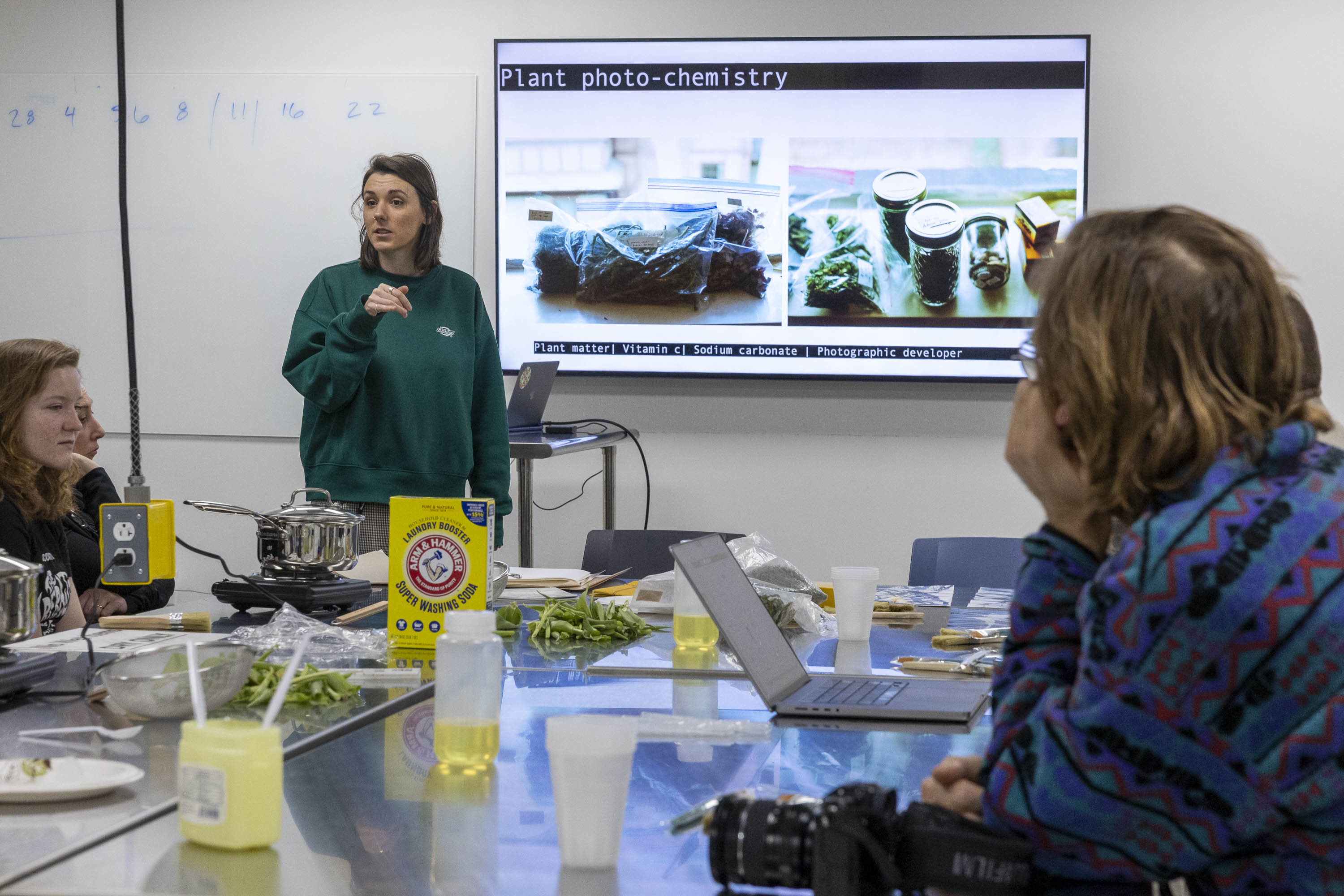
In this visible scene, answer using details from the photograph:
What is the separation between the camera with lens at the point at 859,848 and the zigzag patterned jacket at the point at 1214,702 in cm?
4

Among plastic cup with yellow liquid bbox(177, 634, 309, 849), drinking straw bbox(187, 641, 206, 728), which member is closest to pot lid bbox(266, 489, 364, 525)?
drinking straw bbox(187, 641, 206, 728)

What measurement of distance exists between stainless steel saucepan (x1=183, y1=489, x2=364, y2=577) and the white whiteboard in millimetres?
2091

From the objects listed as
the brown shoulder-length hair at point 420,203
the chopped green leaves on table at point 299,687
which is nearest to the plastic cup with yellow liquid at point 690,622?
the chopped green leaves on table at point 299,687

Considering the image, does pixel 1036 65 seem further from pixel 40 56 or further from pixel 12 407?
pixel 40 56

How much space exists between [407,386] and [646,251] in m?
1.02

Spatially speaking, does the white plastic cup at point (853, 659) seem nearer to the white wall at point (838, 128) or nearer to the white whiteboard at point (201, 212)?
the white wall at point (838, 128)

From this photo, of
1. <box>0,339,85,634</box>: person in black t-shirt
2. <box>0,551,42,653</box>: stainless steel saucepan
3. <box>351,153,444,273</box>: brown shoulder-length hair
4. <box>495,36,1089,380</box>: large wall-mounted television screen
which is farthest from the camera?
<box>495,36,1089,380</box>: large wall-mounted television screen

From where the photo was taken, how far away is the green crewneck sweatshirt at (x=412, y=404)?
10.4ft

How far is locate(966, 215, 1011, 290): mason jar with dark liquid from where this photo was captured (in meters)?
3.74

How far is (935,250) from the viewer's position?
3.79 meters

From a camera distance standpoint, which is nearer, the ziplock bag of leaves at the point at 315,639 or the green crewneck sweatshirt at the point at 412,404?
the ziplock bag of leaves at the point at 315,639

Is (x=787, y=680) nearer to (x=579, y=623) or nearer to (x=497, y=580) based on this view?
(x=579, y=623)

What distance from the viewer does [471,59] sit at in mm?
3998

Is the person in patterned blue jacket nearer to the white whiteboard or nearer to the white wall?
the white wall
